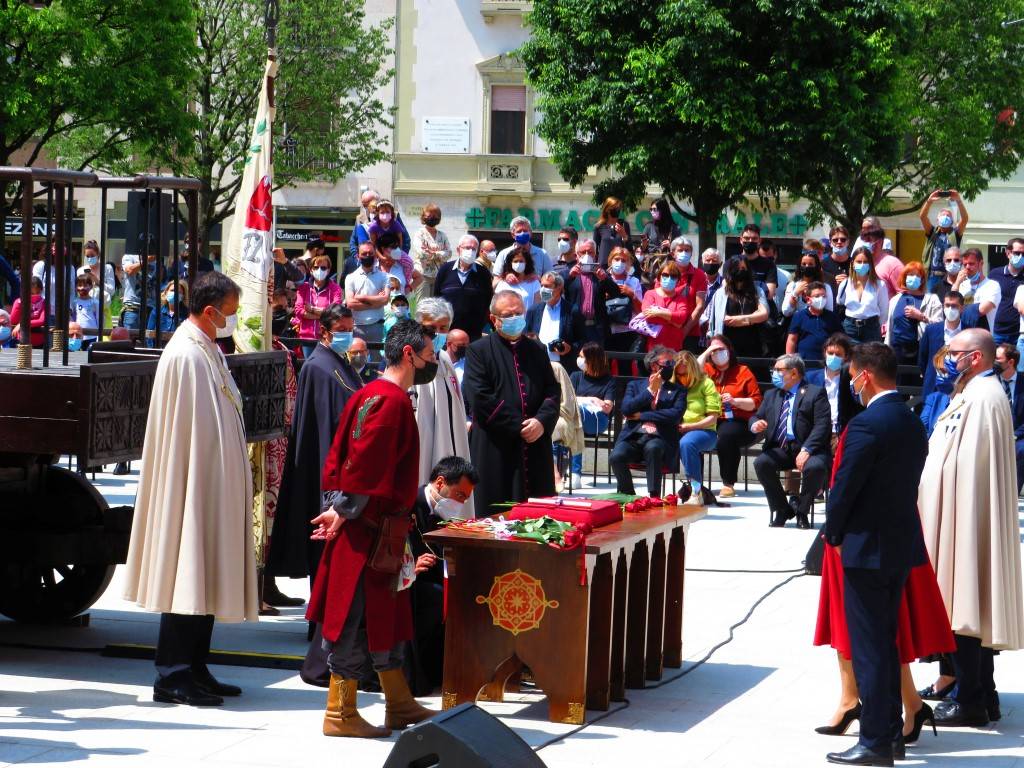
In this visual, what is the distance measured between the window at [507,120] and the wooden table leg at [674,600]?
35.1 metres

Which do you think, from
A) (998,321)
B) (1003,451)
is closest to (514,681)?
(1003,451)

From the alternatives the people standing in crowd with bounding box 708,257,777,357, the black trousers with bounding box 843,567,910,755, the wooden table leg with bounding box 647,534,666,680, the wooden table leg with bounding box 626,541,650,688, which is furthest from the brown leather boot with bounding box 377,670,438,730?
the people standing in crowd with bounding box 708,257,777,357

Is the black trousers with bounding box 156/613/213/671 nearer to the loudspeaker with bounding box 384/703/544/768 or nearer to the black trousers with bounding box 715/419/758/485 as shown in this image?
the loudspeaker with bounding box 384/703/544/768

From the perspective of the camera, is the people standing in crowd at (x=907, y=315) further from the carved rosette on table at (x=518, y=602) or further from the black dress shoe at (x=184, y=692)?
the black dress shoe at (x=184, y=692)

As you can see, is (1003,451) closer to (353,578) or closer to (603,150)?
(353,578)

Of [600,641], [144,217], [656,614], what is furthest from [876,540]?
[144,217]

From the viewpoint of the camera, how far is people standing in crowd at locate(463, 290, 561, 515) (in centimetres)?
1042

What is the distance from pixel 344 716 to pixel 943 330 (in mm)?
10773

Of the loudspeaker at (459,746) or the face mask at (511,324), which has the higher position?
the face mask at (511,324)

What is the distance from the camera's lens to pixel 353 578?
749 centimetres

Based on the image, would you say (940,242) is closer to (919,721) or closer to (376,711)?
(919,721)

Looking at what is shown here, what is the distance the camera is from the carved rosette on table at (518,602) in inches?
315

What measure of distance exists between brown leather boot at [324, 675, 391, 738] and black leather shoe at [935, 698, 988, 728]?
2827 mm

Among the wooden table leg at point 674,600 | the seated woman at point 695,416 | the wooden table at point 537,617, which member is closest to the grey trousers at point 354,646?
→ the wooden table at point 537,617
